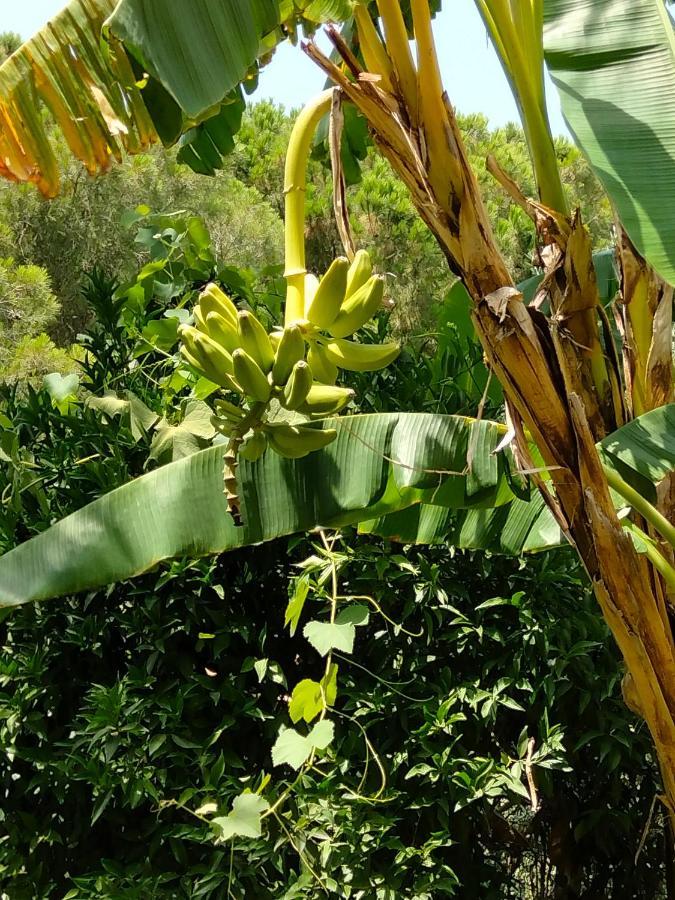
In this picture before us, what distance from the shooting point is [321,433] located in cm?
109

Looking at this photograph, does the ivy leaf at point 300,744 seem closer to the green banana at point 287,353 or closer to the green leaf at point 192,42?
the green banana at point 287,353

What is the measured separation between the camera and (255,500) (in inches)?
58.7

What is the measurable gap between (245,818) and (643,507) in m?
0.84

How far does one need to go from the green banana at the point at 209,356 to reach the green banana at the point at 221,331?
14mm

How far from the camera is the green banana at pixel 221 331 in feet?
3.48

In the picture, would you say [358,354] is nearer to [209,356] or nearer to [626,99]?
[209,356]

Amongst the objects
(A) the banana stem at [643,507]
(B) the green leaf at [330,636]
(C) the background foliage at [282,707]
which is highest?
(A) the banana stem at [643,507]

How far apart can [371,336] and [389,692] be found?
835mm

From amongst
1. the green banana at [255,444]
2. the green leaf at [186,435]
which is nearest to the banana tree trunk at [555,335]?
the green banana at [255,444]

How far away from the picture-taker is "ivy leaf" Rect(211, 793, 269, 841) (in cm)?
144

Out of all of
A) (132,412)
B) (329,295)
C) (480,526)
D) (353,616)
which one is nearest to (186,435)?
(132,412)

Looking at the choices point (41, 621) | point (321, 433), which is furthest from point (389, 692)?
point (321, 433)

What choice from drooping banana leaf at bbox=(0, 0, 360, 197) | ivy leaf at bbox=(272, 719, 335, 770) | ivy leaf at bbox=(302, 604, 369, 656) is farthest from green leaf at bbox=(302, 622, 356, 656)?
drooping banana leaf at bbox=(0, 0, 360, 197)

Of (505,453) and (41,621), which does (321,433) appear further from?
(41,621)
